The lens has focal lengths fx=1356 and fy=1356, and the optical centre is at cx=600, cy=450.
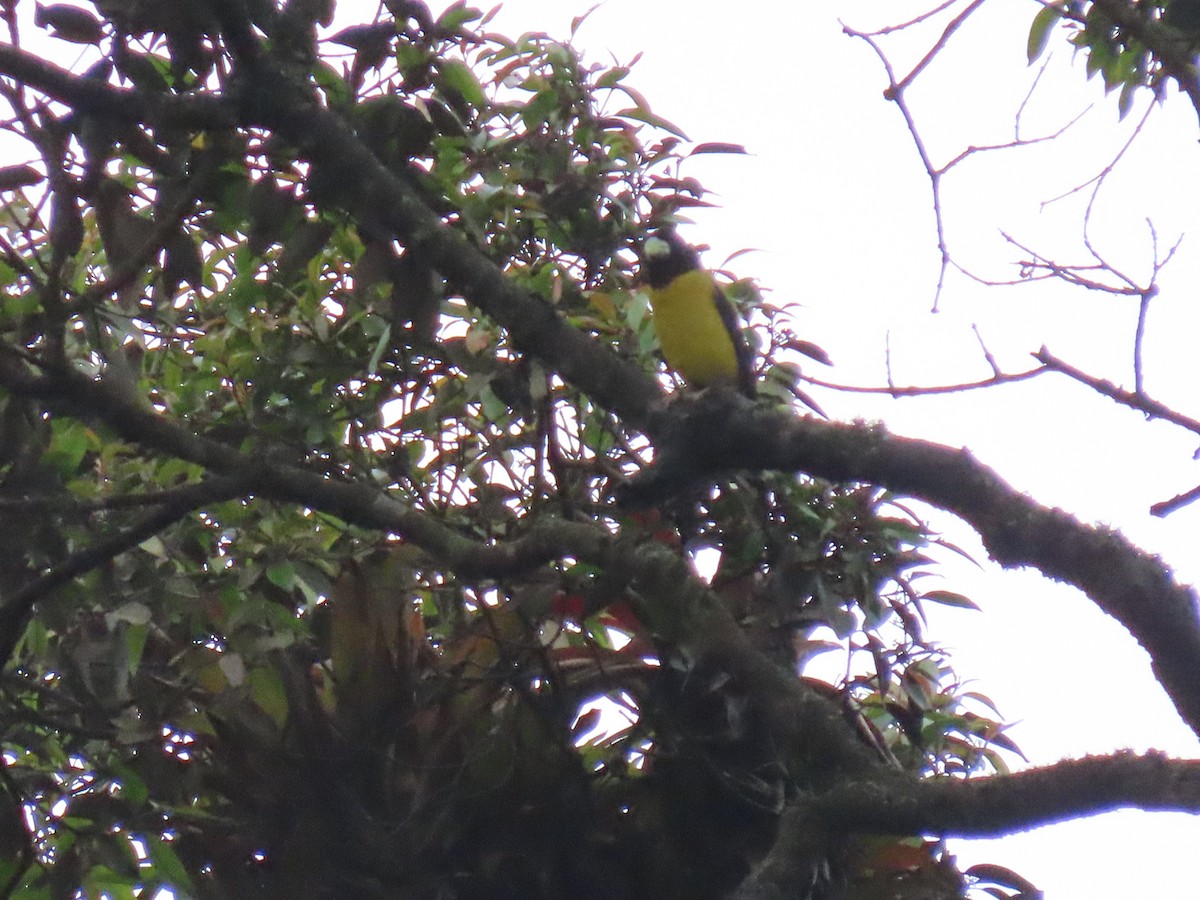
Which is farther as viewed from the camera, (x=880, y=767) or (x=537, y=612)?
(x=537, y=612)

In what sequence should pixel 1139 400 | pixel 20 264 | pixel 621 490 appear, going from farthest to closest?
pixel 621 490, pixel 20 264, pixel 1139 400

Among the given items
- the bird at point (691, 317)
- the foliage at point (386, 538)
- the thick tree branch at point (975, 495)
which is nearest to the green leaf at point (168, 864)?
the foliage at point (386, 538)

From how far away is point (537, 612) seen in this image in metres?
3.21

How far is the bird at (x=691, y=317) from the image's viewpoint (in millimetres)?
3830

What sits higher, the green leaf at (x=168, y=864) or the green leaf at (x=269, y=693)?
the green leaf at (x=269, y=693)

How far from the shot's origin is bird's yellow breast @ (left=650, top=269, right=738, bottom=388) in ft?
14.0

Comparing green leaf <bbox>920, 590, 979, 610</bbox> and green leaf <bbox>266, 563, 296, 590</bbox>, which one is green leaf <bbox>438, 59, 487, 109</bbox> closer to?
green leaf <bbox>266, 563, 296, 590</bbox>

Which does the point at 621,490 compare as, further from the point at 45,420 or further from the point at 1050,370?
the point at 45,420

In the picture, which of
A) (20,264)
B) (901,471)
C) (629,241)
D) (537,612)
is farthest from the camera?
(629,241)

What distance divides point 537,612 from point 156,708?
3.26 ft

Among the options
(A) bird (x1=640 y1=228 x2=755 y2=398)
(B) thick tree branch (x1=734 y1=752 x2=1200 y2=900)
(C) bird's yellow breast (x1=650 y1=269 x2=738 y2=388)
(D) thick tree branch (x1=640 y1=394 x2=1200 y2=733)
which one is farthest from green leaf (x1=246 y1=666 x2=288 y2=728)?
(C) bird's yellow breast (x1=650 y1=269 x2=738 y2=388)

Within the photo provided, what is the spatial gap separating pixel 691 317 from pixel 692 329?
43mm

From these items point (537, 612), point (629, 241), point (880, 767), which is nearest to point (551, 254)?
point (629, 241)

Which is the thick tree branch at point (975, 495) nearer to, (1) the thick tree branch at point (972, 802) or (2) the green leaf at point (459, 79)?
(1) the thick tree branch at point (972, 802)
